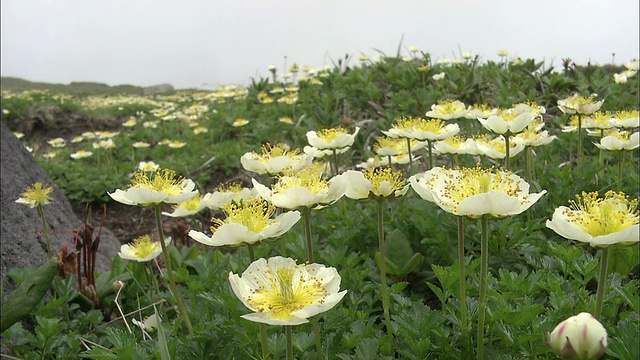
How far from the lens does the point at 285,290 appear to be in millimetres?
1636

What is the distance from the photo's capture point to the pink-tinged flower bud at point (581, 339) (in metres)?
1.22

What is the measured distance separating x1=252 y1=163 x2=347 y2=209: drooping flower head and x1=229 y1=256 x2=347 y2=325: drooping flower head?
0.78 feet

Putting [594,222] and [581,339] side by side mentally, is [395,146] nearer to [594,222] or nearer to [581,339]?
[594,222]

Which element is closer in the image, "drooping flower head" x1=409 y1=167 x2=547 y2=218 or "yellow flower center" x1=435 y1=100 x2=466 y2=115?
"drooping flower head" x1=409 y1=167 x2=547 y2=218

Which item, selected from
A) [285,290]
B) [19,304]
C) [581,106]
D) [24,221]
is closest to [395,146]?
[581,106]

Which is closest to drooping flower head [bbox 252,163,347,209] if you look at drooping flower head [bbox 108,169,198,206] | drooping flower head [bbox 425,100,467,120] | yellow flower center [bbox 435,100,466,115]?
drooping flower head [bbox 108,169,198,206]

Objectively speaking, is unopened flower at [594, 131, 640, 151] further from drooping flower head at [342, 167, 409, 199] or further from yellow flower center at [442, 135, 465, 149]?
drooping flower head at [342, 167, 409, 199]

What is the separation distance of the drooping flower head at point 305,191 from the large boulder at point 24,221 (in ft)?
5.34

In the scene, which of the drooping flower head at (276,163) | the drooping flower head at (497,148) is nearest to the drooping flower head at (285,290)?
the drooping flower head at (276,163)

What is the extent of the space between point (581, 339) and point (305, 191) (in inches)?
39.9

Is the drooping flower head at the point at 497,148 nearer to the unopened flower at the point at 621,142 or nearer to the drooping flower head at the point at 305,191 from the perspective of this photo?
the unopened flower at the point at 621,142

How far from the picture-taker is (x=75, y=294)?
3072 mm

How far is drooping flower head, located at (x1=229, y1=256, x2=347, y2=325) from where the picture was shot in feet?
5.07

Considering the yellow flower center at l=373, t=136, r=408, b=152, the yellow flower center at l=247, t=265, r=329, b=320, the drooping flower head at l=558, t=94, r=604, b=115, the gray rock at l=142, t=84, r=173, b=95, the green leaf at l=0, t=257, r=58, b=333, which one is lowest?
the gray rock at l=142, t=84, r=173, b=95
